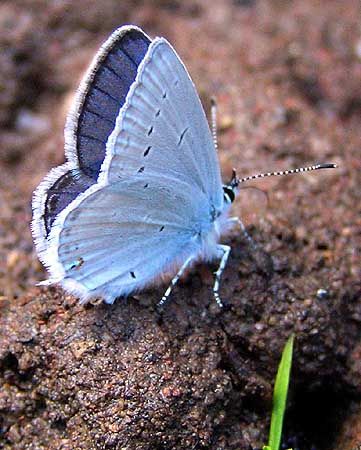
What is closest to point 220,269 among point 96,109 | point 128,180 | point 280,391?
point 280,391

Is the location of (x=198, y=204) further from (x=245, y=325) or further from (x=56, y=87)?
(x=56, y=87)

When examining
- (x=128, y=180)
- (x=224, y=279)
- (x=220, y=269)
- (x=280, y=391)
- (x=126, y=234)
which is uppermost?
(x=128, y=180)

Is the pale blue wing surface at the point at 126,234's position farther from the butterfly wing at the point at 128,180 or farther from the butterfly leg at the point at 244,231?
the butterfly leg at the point at 244,231

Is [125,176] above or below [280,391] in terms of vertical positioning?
above

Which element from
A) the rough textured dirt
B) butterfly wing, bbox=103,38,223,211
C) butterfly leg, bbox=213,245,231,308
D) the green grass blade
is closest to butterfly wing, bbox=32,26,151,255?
butterfly wing, bbox=103,38,223,211

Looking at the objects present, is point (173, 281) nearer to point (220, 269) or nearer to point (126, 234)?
point (220, 269)

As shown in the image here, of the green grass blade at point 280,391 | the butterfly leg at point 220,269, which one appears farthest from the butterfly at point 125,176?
the green grass blade at point 280,391
